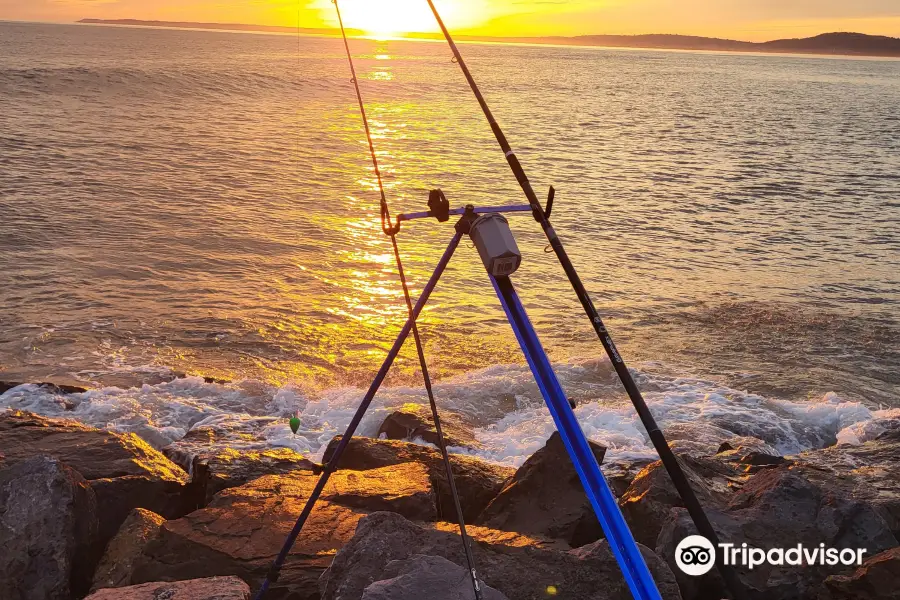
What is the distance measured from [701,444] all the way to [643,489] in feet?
8.91

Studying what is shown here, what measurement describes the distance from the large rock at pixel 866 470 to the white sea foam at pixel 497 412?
68 centimetres

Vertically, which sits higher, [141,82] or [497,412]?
[141,82]

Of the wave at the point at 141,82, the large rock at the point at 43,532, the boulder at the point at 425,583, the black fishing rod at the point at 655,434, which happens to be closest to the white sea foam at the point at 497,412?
the large rock at the point at 43,532

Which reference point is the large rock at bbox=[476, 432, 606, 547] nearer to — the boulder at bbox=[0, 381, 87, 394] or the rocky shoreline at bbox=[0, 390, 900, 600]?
the rocky shoreline at bbox=[0, 390, 900, 600]

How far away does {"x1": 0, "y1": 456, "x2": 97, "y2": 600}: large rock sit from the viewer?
406cm

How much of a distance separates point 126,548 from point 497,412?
4.47 m

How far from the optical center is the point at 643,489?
4.88 metres

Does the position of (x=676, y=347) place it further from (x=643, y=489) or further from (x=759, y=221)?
(x=759, y=221)

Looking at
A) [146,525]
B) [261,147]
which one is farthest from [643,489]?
[261,147]

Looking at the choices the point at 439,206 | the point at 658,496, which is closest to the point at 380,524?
the point at 439,206

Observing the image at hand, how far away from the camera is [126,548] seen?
14.7 ft

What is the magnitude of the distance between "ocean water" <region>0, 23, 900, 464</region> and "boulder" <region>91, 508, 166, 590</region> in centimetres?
235

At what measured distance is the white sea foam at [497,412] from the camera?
739cm

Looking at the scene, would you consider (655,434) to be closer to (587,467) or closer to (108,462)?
(587,467)
